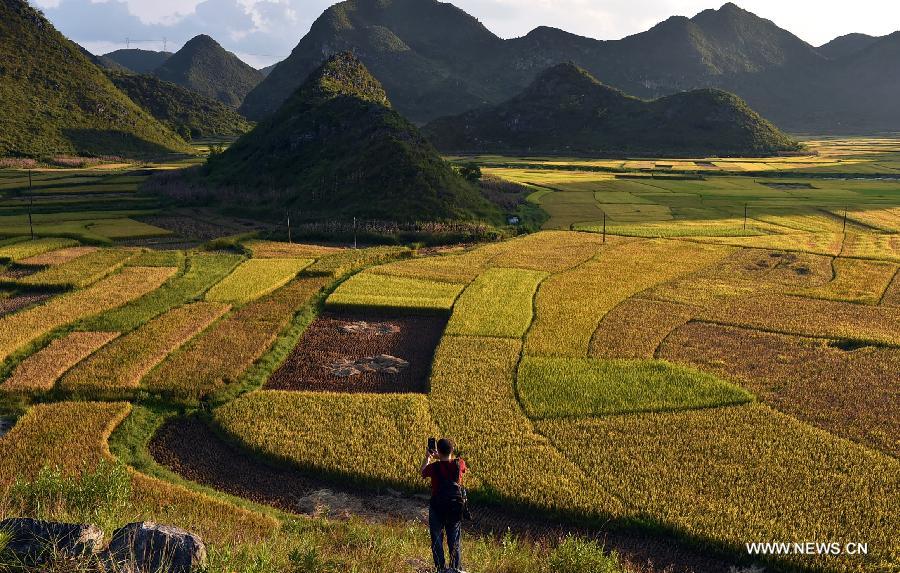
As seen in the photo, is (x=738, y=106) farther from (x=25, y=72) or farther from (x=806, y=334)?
(x=25, y=72)

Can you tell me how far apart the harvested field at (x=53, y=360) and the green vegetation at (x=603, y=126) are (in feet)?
388

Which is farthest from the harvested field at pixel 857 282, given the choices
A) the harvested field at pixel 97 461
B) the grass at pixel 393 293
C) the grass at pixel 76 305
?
the grass at pixel 76 305

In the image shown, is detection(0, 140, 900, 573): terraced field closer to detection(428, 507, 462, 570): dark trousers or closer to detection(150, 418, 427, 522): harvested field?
detection(150, 418, 427, 522): harvested field

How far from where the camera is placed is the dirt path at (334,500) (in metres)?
11.6

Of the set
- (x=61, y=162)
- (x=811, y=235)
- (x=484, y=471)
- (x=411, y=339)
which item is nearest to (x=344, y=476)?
(x=484, y=471)

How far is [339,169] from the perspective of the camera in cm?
5891

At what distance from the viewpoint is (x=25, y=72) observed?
309 ft

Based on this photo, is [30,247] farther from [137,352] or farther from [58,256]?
[137,352]

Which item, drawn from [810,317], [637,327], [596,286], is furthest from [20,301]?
[810,317]

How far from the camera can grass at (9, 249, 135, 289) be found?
30500mm

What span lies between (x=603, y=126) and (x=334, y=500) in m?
140

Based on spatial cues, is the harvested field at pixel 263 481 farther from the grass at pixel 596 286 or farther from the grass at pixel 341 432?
the grass at pixel 596 286

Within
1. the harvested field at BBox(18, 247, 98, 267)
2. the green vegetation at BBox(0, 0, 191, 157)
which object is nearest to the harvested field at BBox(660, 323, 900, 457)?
the harvested field at BBox(18, 247, 98, 267)

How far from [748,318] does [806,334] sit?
8.41 feet
